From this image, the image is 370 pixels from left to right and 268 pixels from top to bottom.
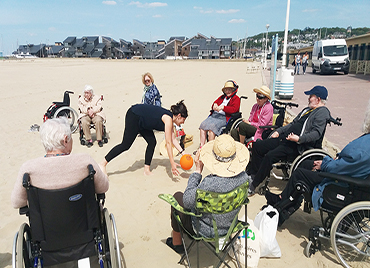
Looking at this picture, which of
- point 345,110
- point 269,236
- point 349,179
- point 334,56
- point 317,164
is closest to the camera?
point 349,179

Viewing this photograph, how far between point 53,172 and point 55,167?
0.04m

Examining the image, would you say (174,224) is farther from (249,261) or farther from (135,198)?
(135,198)

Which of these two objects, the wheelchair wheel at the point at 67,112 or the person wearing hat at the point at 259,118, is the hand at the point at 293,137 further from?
the wheelchair wheel at the point at 67,112

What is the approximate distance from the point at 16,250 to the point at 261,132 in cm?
410

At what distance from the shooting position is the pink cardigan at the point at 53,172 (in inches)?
80.1

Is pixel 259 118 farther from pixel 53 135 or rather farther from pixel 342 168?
pixel 53 135

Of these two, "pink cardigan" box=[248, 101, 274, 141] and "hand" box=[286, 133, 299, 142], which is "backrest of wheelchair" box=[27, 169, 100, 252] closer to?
"hand" box=[286, 133, 299, 142]

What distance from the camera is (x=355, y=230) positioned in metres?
2.78

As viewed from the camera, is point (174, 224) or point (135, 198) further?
point (135, 198)

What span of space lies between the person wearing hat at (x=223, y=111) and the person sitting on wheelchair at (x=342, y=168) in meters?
2.65

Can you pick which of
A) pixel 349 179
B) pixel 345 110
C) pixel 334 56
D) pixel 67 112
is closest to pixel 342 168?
pixel 349 179

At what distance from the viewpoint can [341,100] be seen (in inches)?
450

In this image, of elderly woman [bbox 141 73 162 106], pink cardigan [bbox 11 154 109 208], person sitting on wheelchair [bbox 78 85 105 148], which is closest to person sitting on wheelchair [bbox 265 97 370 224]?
pink cardigan [bbox 11 154 109 208]

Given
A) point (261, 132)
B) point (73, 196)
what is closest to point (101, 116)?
point (261, 132)
